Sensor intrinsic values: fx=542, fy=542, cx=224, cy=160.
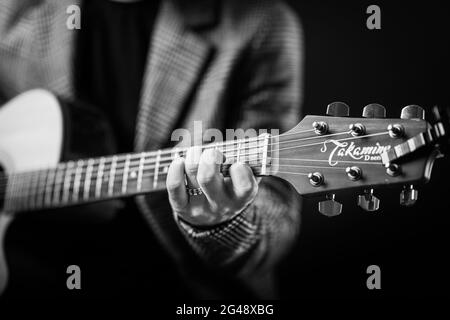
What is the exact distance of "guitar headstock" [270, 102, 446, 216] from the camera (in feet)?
1.99

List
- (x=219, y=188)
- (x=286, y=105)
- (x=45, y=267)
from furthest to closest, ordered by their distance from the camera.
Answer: (x=45, y=267), (x=286, y=105), (x=219, y=188)

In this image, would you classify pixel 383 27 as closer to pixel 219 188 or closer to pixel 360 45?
pixel 360 45

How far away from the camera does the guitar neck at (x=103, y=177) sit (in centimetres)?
76

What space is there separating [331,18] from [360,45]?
81 millimetres

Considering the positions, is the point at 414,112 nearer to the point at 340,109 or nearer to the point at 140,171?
the point at 340,109

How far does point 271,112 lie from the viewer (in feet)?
3.27

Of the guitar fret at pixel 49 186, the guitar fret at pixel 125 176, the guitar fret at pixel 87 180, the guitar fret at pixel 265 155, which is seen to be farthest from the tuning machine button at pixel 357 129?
the guitar fret at pixel 49 186

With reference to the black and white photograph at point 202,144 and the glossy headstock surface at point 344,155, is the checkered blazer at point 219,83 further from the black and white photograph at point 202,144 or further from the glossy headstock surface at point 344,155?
the glossy headstock surface at point 344,155

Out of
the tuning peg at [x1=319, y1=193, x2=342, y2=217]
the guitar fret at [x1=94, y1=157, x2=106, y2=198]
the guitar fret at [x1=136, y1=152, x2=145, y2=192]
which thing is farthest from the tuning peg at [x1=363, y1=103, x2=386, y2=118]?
the guitar fret at [x1=94, y1=157, x2=106, y2=198]

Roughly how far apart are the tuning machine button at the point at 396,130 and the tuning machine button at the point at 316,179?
104 millimetres

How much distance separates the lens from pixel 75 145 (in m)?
1.03

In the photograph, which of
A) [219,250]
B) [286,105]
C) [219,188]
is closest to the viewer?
[219,188]

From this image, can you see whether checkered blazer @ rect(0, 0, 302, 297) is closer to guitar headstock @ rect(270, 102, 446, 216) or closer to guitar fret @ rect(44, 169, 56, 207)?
guitar fret @ rect(44, 169, 56, 207)
